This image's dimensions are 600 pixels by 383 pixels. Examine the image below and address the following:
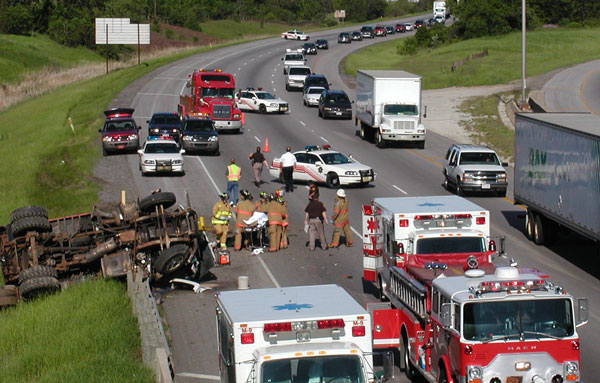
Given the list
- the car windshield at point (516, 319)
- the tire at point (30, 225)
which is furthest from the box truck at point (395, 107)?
the car windshield at point (516, 319)

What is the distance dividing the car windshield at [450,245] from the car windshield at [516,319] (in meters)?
4.98

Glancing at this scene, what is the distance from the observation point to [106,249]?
78.1 ft

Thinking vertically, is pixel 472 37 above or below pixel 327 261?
above

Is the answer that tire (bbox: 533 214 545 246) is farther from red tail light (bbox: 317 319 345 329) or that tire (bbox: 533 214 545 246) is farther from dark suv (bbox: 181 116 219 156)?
dark suv (bbox: 181 116 219 156)

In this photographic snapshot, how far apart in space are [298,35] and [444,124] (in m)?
69.8

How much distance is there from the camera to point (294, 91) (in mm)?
76375

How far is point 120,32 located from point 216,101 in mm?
53144

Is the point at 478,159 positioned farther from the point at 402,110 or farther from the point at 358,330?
the point at 358,330

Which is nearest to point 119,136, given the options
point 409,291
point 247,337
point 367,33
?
point 409,291

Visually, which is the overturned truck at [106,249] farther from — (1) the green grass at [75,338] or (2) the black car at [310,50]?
(2) the black car at [310,50]

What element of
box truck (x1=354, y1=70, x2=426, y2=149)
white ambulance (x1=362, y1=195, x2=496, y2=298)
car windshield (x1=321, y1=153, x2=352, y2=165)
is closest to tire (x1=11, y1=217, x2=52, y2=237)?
white ambulance (x1=362, y1=195, x2=496, y2=298)

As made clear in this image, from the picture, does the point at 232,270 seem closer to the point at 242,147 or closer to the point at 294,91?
the point at 242,147

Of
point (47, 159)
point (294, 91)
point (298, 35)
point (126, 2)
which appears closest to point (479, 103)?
point (294, 91)

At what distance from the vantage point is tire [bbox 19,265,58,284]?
2284 centimetres
